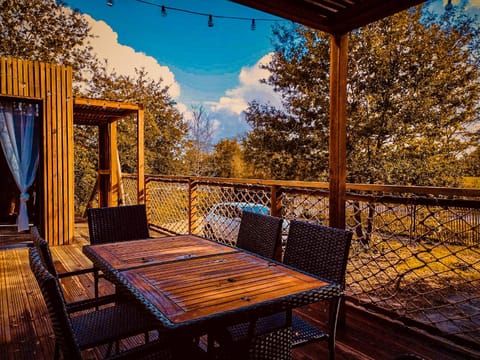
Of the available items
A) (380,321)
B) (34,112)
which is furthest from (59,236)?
(380,321)

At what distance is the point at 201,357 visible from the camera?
4.79 feet

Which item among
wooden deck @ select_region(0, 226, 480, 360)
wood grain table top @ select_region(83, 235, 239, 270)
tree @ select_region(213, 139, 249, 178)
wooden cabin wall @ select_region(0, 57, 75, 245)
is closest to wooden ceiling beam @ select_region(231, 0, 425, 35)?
wood grain table top @ select_region(83, 235, 239, 270)

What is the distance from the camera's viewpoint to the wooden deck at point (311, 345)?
2195mm

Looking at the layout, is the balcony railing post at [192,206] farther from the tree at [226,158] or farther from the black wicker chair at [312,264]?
the tree at [226,158]

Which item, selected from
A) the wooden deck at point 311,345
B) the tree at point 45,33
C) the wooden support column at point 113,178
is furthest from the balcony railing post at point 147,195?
the tree at point 45,33

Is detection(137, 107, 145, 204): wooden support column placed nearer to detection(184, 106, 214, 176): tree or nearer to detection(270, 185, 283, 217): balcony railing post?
detection(270, 185, 283, 217): balcony railing post

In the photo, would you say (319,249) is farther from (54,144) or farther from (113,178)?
(113,178)

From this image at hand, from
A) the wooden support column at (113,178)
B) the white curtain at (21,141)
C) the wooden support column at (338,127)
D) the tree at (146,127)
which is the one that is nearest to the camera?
the wooden support column at (338,127)

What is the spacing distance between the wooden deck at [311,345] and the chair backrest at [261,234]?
713mm

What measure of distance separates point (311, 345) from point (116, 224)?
1737 millimetres

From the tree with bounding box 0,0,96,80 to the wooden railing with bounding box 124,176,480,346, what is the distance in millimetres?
7777

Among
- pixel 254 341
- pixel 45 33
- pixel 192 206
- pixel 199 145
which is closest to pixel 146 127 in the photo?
pixel 199 145

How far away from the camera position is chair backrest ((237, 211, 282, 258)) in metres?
2.22

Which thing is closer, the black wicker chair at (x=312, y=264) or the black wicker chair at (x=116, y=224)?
the black wicker chair at (x=312, y=264)
